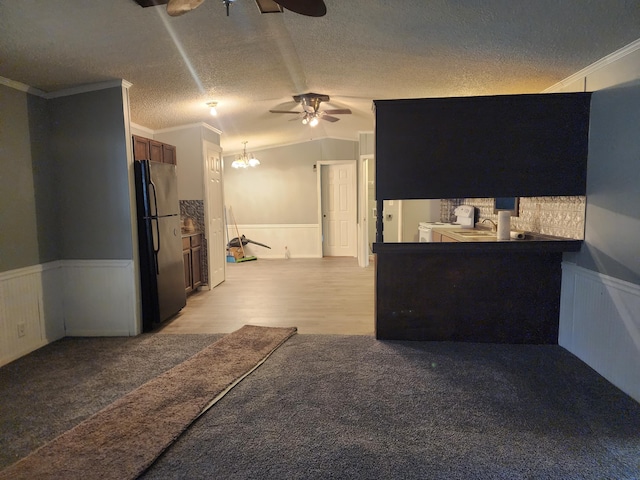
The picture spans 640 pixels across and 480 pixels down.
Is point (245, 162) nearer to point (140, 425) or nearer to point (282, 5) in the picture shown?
point (282, 5)

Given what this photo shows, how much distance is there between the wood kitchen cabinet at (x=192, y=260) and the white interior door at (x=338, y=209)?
328cm

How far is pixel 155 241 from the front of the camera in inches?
146

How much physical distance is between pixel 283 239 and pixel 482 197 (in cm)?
551

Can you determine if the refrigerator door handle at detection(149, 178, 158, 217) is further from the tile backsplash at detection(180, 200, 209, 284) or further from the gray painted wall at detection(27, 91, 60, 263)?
the tile backsplash at detection(180, 200, 209, 284)

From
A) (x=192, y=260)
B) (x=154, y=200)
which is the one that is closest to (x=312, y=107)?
(x=154, y=200)

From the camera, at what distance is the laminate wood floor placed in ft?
12.8

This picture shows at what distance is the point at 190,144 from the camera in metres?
5.45

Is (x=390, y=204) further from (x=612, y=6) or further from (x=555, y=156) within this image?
(x=612, y=6)

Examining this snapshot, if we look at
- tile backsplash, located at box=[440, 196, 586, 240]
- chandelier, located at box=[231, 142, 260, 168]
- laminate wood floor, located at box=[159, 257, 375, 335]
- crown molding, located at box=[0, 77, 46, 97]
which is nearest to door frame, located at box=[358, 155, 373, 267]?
laminate wood floor, located at box=[159, 257, 375, 335]

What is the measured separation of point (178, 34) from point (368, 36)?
133cm

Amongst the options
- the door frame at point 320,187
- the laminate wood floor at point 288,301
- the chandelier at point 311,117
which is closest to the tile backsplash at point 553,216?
the laminate wood floor at point 288,301

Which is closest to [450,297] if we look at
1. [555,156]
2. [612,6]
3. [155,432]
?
[555,156]

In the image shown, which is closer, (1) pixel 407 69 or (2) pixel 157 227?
(1) pixel 407 69

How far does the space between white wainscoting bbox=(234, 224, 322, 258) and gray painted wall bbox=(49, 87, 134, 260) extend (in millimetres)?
4619
